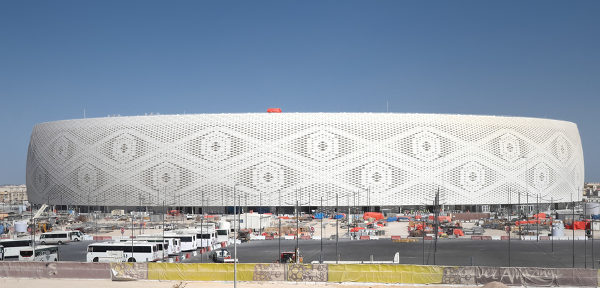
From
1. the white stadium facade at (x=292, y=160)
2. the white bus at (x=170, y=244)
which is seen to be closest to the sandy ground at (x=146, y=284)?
the white bus at (x=170, y=244)

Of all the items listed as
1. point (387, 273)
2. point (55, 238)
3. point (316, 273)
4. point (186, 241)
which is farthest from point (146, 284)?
point (55, 238)

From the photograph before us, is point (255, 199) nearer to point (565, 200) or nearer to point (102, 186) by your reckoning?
point (102, 186)

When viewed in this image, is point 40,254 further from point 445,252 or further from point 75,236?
point 445,252

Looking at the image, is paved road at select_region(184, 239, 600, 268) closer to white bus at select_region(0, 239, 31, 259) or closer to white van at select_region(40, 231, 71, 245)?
white bus at select_region(0, 239, 31, 259)

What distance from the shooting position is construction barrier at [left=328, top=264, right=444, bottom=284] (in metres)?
29.1

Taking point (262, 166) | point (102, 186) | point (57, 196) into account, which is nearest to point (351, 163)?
point (262, 166)

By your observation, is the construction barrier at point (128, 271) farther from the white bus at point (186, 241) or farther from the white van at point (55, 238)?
the white van at point (55, 238)

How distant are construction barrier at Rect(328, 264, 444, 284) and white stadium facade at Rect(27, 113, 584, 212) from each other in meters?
57.1

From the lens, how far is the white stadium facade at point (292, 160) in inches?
3479

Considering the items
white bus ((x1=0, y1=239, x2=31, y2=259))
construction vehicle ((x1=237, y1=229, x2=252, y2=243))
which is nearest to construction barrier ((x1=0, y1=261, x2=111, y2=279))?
white bus ((x1=0, y1=239, x2=31, y2=259))

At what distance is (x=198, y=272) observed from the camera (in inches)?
1190

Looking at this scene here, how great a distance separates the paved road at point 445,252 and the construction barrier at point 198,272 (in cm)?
808

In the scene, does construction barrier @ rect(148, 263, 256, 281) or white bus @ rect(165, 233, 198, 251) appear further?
white bus @ rect(165, 233, 198, 251)

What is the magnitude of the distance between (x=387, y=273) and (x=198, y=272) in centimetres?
866
